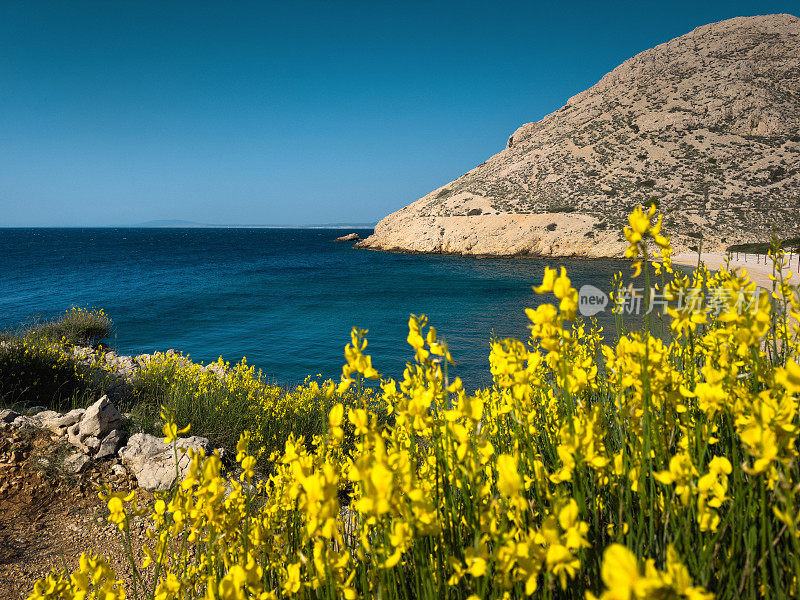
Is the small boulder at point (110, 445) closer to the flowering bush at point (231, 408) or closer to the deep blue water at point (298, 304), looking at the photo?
the flowering bush at point (231, 408)

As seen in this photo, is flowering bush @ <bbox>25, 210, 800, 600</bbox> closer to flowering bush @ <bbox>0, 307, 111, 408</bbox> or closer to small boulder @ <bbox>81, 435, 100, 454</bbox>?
small boulder @ <bbox>81, 435, 100, 454</bbox>

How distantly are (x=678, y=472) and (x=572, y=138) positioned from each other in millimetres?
52354

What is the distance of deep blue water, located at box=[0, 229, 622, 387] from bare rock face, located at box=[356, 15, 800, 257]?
15.1ft

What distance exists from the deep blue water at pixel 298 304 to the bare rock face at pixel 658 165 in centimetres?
459

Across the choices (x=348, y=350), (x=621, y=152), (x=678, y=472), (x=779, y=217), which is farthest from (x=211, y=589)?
(x=621, y=152)

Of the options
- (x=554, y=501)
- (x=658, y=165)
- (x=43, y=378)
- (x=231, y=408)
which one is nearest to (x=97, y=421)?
(x=231, y=408)

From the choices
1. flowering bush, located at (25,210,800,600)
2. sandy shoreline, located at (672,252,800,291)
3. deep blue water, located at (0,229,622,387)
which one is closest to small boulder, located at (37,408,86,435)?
flowering bush, located at (25,210,800,600)

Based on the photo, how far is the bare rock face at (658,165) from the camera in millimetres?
34062

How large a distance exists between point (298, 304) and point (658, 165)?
121ft

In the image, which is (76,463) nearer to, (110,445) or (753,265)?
(110,445)

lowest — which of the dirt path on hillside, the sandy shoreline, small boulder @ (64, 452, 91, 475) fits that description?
the dirt path on hillside

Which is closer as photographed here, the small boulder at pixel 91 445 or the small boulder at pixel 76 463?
the small boulder at pixel 76 463

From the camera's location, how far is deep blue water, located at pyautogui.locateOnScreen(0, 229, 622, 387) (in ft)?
42.9

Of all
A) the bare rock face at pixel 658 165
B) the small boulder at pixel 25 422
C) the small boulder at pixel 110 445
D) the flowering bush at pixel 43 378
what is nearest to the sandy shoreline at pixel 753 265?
the bare rock face at pixel 658 165
